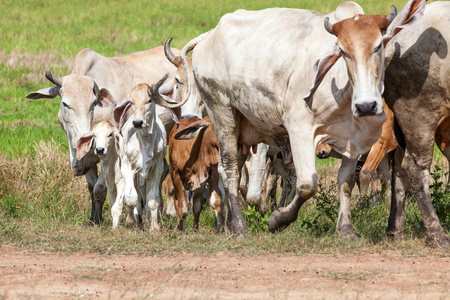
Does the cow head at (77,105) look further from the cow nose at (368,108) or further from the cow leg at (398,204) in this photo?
the cow nose at (368,108)

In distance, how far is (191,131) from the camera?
879 centimetres

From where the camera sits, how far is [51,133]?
1374 cm

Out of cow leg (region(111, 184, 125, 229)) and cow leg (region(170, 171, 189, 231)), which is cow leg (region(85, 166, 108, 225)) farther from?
cow leg (region(170, 171, 189, 231))

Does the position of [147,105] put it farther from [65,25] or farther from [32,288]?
[65,25]

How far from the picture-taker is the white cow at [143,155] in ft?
28.6

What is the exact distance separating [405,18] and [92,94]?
4.44 metres

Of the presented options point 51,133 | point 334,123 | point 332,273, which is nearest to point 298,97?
point 334,123

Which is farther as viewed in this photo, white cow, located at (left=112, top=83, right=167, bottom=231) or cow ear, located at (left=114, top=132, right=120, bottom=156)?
cow ear, located at (left=114, top=132, right=120, bottom=156)

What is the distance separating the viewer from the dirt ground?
16.4 feet

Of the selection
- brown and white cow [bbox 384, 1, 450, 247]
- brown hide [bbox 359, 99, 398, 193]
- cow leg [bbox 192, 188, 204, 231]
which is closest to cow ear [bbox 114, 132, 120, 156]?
cow leg [bbox 192, 188, 204, 231]

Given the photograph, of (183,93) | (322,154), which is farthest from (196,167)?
(322,154)

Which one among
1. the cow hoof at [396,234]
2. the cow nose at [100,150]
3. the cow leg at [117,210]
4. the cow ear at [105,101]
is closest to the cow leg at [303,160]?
the cow hoof at [396,234]

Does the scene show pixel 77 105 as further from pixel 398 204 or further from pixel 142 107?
pixel 398 204

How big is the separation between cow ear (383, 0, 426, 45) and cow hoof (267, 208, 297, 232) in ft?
6.29
